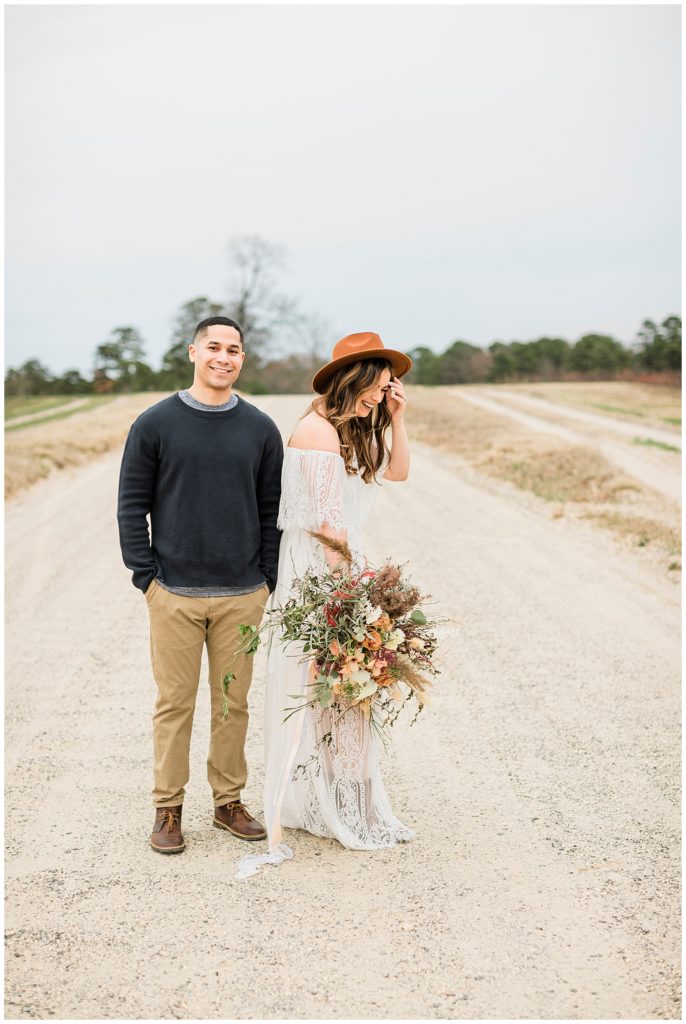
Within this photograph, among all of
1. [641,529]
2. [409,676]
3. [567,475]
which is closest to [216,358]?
[409,676]

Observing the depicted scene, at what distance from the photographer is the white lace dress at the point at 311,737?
410 cm

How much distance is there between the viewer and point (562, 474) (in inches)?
656

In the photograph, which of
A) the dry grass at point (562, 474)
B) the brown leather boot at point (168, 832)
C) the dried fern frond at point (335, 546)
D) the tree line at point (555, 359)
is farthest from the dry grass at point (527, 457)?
the tree line at point (555, 359)

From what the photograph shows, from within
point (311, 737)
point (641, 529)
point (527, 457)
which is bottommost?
point (641, 529)

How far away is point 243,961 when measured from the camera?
11.6 ft

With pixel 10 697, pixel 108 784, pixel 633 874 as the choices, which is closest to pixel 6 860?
pixel 108 784

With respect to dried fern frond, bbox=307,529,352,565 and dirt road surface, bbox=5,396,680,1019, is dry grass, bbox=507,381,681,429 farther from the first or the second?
dried fern frond, bbox=307,529,352,565

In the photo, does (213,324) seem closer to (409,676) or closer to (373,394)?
(373,394)

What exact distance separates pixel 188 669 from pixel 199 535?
64cm

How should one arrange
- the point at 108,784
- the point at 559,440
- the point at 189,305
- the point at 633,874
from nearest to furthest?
the point at 633,874, the point at 108,784, the point at 559,440, the point at 189,305

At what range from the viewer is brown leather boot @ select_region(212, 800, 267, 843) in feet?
14.6

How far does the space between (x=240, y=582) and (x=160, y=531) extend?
433 millimetres

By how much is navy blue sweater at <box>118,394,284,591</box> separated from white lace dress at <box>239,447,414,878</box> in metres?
0.17

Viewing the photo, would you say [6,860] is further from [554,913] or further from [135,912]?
[554,913]
